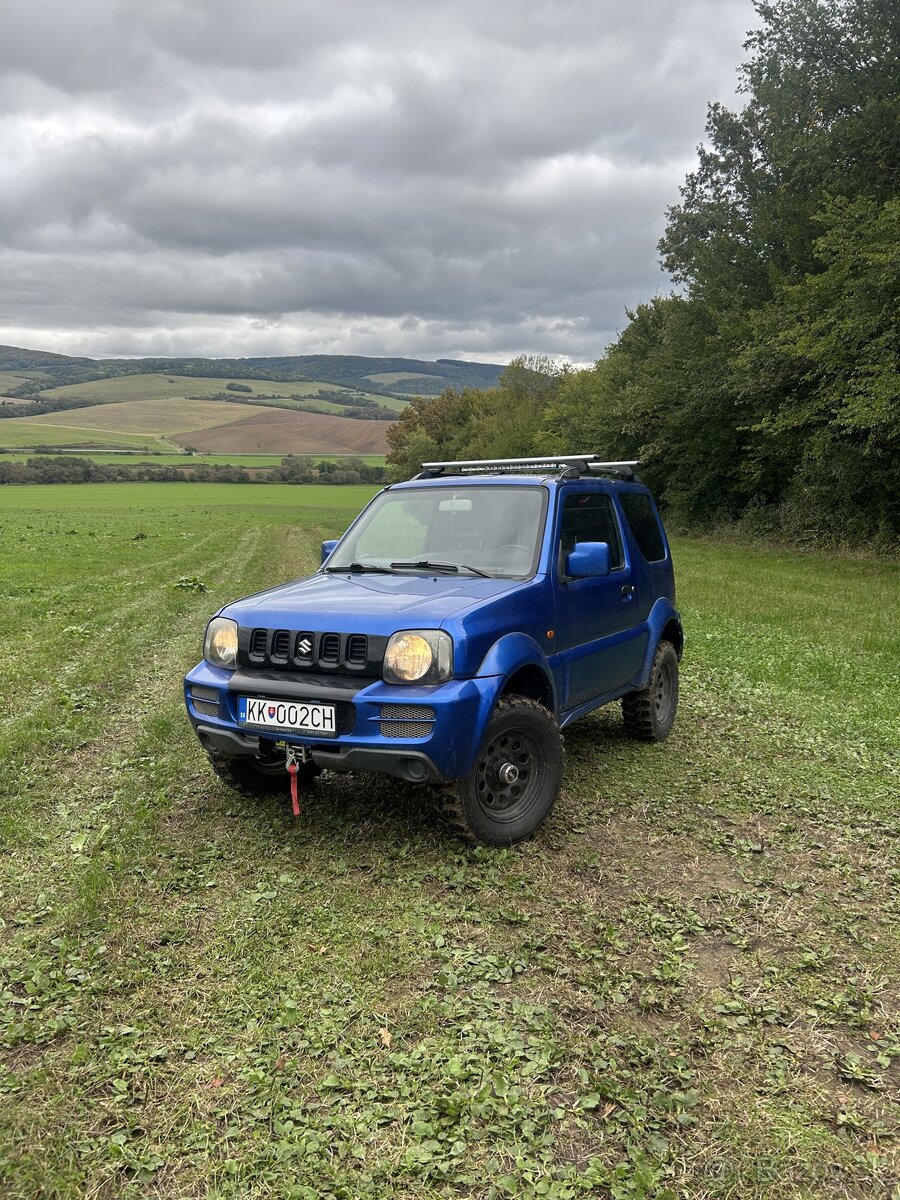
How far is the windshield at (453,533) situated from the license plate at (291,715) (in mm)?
1354

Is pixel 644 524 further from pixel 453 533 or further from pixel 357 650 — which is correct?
pixel 357 650

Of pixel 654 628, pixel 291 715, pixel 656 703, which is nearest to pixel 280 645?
pixel 291 715

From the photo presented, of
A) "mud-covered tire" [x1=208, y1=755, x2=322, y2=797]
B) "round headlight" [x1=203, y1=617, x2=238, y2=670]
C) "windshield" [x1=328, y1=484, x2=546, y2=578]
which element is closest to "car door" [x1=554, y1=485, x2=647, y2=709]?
"windshield" [x1=328, y1=484, x2=546, y2=578]

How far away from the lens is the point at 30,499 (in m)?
52.2

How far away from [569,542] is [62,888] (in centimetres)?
344

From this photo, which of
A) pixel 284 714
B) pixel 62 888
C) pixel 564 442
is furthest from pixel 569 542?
pixel 564 442

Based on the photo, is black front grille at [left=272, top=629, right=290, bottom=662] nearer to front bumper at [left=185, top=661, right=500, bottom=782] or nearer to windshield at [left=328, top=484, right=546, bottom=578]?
front bumper at [left=185, top=661, right=500, bottom=782]

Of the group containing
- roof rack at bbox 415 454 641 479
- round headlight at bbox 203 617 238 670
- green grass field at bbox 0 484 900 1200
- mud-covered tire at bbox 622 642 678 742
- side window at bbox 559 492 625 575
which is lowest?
green grass field at bbox 0 484 900 1200

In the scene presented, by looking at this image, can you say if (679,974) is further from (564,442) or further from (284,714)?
(564,442)

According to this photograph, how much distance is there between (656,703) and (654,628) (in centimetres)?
62

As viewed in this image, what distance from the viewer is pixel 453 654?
4.09m

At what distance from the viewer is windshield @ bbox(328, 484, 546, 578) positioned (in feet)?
16.8

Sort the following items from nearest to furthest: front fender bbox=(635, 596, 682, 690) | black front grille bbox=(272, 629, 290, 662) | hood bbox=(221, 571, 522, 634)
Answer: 1. hood bbox=(221, 571, 522, 634)
2. black front grille bbox=(272, 629, 290, 662)
3. front fender bbox=(635, 596, 682, 690)

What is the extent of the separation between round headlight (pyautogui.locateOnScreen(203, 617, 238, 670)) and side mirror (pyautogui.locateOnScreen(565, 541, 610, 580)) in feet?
6.61
